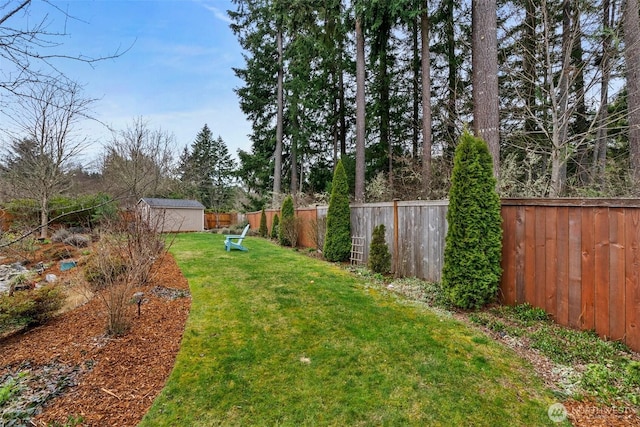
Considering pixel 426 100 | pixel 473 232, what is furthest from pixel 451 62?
pixel 473 232

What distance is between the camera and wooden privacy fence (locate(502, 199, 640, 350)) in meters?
2.75

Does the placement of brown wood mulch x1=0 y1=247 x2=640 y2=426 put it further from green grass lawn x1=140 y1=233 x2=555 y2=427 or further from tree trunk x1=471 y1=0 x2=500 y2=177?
tree trunk x1=471 y1=0 x2=500 y2=177

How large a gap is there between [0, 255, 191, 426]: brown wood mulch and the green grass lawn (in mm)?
174

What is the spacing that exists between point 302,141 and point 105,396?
593 inches

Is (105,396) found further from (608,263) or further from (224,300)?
(608,263)

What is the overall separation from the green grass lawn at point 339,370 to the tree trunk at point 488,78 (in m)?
3.17

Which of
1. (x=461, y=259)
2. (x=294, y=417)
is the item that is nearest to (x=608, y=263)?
(x=461, y=259)

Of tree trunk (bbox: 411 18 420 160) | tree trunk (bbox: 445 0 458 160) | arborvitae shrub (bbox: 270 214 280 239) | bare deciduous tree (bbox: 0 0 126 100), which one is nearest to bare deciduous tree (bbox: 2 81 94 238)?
arborvitae shrub (bbox: 270 214 280 239)

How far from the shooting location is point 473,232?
385 centimetres

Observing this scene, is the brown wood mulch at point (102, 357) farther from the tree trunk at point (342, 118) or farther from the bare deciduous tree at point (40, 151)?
the tree trunk at point (342, 118)

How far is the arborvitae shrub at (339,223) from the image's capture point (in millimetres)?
7742

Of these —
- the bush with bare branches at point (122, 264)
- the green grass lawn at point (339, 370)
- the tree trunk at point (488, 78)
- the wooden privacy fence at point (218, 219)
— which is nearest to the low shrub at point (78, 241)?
the bush with bare branches at point (122, 264)

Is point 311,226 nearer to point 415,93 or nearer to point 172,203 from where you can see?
point 415,93

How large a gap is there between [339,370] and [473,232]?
8.30 ft
